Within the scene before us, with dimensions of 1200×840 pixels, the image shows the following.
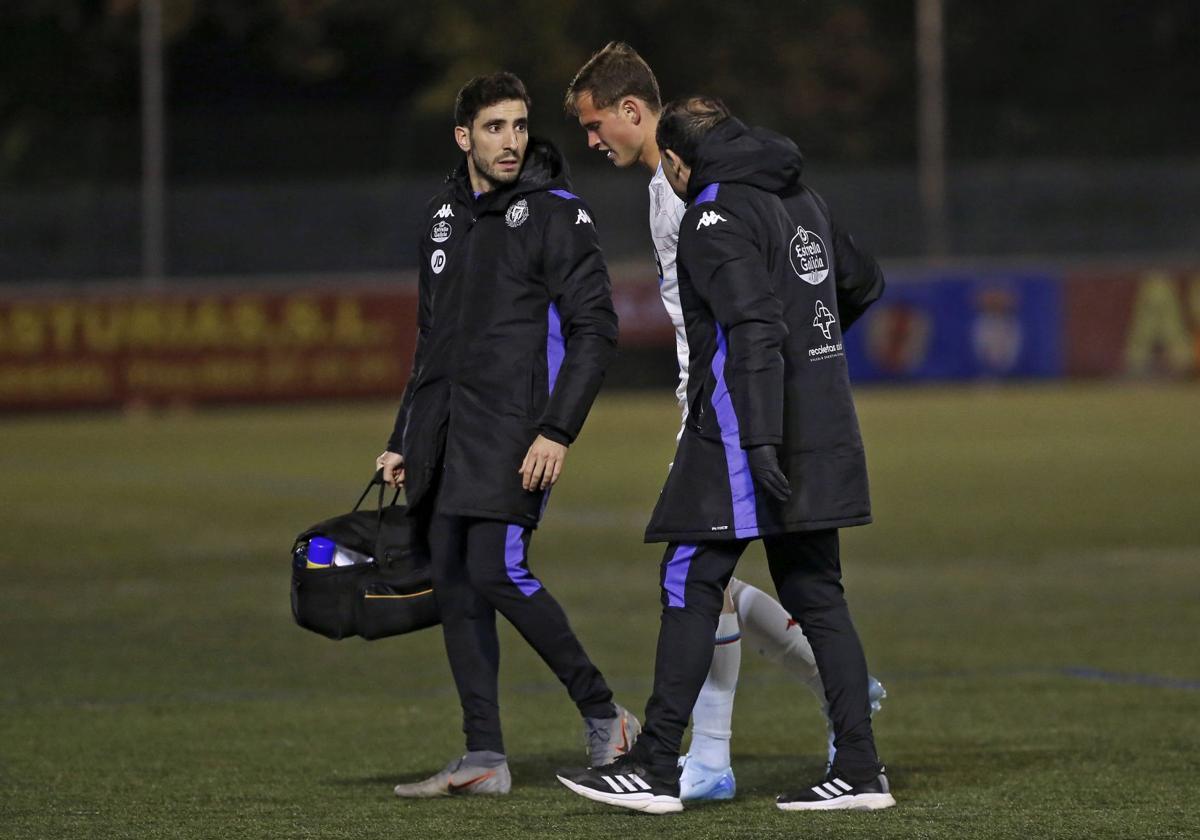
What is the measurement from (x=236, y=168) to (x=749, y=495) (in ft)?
82.3

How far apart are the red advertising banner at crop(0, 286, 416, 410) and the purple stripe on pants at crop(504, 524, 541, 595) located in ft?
64.9

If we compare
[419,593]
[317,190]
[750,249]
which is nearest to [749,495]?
[750,249]

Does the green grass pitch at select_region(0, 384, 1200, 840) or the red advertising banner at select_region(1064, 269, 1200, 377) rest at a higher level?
the red advertising banner at select_region(1064, 269, 1200, 377)

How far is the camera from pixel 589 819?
5.84 m

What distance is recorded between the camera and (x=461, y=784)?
6207 millimetres

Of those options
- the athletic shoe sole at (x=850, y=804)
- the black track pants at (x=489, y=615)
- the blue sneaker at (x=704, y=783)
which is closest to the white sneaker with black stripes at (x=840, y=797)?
the athletic shoe sole at (x=850, y=804)

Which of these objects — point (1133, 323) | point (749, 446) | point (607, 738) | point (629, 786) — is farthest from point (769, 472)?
point (1133, 323)

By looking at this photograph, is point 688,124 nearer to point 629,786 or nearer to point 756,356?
point 756,356

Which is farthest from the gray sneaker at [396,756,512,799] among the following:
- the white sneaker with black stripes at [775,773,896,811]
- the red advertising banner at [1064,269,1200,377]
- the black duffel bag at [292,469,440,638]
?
the red advertising banner at [1064,269,1200,377]

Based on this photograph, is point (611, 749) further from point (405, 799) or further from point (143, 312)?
point (143, 312)

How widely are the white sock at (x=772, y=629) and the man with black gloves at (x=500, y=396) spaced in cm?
45

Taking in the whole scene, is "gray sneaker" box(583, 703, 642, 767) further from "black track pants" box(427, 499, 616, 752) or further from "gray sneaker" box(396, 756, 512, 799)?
"gray sneaker" box(396, 756, 512, 799)

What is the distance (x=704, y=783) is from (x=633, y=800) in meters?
0.45

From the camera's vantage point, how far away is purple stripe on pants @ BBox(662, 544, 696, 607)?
5906 millimetres
